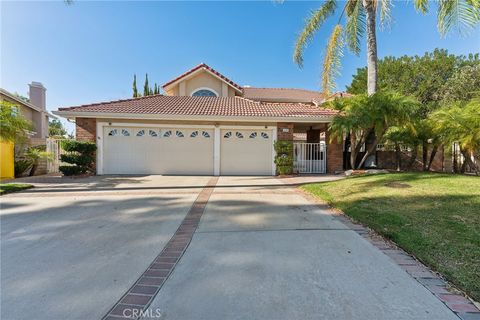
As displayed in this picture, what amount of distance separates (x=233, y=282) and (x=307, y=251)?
4.18ft

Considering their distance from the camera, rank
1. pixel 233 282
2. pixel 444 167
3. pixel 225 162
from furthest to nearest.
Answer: pixel 444 167 → pixel 225 162 → pixel 233 282

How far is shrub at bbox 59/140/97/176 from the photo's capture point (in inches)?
424

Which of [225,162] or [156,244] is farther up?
[225,162]

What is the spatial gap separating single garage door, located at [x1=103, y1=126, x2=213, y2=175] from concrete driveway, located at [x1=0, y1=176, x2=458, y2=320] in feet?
21.6

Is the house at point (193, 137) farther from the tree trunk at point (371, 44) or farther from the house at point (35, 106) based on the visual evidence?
the house at point (35, 106)

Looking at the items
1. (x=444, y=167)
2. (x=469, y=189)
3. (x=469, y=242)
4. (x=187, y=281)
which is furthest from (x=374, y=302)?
(x=444, y=167)

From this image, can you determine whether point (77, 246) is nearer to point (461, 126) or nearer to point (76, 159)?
point (76, 159)

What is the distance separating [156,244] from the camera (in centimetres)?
377

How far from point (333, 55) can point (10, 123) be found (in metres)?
13.7

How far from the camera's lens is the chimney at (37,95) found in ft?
72.1

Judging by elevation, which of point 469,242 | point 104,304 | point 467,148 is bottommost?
point 104,304

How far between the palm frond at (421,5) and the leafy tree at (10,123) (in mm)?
15418

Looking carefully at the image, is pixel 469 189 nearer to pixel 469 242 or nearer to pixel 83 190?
pixel 469 242

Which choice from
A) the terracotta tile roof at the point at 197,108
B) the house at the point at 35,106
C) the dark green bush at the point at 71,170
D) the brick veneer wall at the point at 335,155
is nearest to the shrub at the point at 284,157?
the terracotta tile roof at the point at 197,108
